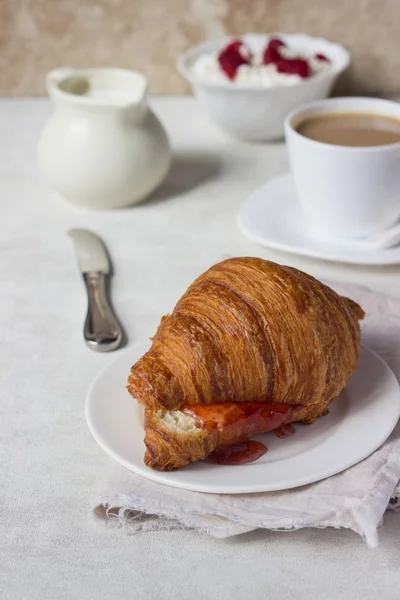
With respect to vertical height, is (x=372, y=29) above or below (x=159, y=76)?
above

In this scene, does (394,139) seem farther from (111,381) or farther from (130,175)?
(111,381)

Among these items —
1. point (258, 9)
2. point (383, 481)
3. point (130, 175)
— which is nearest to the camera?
point (383, 481)

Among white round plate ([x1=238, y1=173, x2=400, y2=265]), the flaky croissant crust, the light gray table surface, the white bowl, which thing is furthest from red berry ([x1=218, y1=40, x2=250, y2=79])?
the flaky croissant crust

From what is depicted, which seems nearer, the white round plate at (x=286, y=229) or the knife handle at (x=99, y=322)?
→ the knife handle at (x=99, y=322)

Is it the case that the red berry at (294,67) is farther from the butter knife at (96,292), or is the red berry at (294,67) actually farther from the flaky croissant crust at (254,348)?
the flaky croissant crust at (254,348)

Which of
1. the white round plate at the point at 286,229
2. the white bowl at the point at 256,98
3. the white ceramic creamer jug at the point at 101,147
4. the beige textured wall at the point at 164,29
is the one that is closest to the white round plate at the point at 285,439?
the white round plate at the point at 286,229

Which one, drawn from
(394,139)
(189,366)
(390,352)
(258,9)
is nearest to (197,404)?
(189,366)

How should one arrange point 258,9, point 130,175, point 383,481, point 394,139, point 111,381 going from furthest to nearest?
1. point 258,9
2. point 130,175
3. point 394,139
4. point 111,381
5. point 383,481
